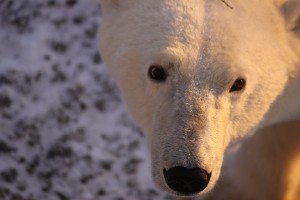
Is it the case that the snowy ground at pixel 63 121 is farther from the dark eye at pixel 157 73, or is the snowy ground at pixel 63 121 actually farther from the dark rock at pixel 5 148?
the dark eye at pixel 157 73

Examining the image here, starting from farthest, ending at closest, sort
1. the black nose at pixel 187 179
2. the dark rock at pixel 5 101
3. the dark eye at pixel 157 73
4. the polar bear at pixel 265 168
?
the dark rock at pixel 5 101, the polar bear at pixel 265 168, the dark eye at pixel 157 73, the black nose at pixel 187 179

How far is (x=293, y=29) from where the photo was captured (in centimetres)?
298

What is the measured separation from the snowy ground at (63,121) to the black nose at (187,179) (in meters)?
1.99

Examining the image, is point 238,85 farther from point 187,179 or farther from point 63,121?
point 63,121

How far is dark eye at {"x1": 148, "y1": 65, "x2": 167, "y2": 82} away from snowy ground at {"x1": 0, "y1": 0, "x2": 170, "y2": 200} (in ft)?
6.40

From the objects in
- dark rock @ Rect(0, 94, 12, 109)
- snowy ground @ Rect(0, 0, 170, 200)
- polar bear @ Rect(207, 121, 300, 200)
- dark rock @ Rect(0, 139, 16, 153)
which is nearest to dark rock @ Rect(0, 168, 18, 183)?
snowy ground @ Rect(0, 0, 170, 200)

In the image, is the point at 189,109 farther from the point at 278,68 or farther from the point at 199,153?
the point at 278,68

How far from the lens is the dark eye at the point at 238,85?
105 inches

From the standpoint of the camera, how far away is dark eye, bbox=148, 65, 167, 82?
2.64 m

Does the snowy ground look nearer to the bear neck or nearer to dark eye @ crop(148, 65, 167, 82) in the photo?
the bear neck

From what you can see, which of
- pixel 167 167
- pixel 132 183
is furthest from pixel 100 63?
pixel 167 167

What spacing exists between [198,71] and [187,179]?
0.43 m

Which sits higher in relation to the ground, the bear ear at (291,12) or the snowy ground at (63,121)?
the bear ear at (291,12)

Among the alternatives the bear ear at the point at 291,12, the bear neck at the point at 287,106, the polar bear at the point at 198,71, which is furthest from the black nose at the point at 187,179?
the bear ear at the point at 291,12
